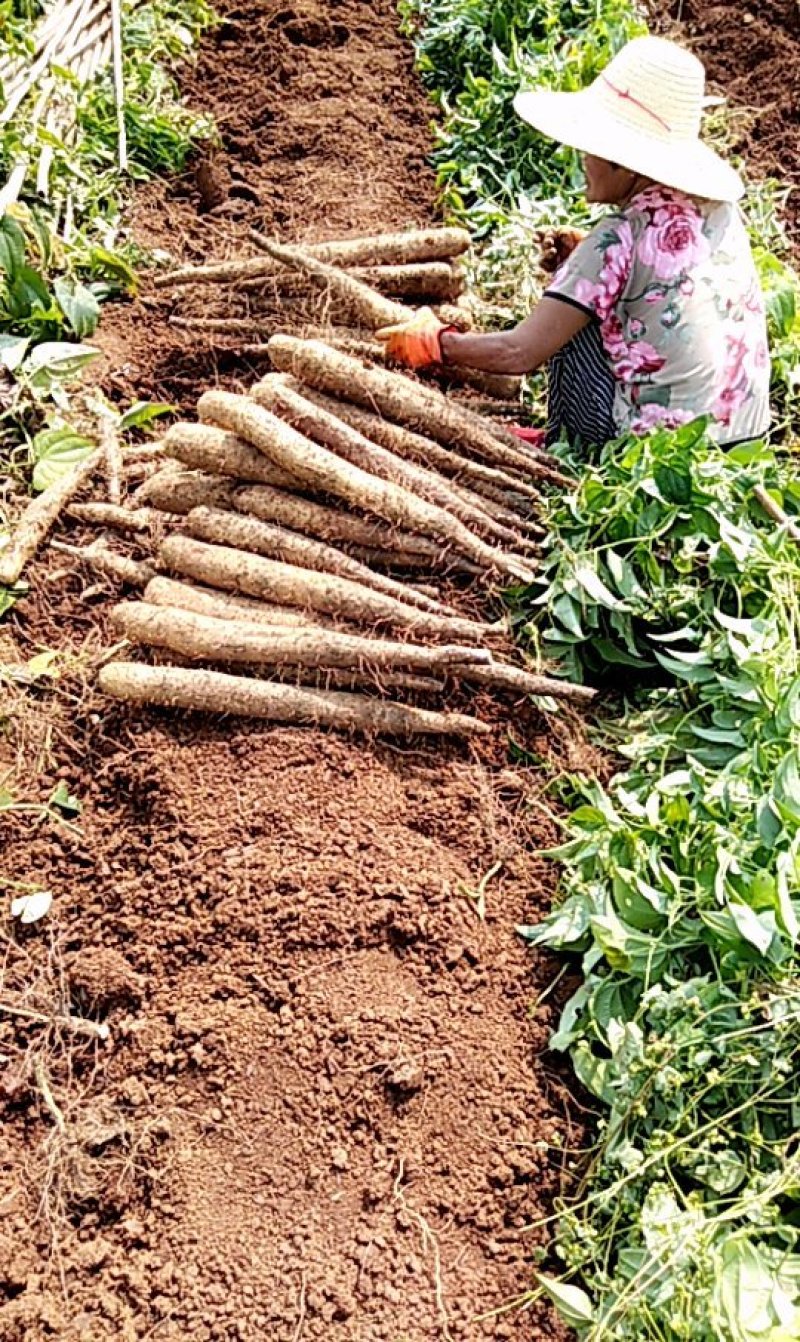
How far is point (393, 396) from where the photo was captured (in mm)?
2982

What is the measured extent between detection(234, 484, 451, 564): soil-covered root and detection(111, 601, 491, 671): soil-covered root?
242mm

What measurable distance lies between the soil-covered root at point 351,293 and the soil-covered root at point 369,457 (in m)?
0.45

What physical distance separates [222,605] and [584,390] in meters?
1.02

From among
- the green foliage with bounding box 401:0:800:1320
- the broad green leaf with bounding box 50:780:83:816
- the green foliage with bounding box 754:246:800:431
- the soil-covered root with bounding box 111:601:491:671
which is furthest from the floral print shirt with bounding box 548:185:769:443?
the broad green leaf with bounding box 50:780:83:816

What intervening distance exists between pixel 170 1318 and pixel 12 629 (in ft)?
5.19

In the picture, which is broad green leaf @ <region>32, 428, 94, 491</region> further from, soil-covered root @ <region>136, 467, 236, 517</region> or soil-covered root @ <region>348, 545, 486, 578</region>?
soil-covered root @ <region>348, 545, 486, 578</region>

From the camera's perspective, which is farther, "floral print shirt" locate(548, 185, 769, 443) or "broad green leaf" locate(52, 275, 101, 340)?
"broad green leaf" locate(52, 275, 101, 340)

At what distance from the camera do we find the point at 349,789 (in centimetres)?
260

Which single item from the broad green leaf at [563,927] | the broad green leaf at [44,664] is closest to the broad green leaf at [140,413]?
the broad green leaf at [44,664]

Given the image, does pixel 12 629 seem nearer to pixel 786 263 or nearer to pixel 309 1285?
pixel 309 1285

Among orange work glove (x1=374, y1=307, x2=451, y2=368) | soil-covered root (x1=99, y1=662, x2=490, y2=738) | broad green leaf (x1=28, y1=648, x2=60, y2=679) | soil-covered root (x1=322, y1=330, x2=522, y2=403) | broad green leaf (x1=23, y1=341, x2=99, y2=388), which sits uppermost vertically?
orange work glove (x1=374, y1=307, x2=451, y2=368)

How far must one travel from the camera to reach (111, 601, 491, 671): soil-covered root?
8.72ft

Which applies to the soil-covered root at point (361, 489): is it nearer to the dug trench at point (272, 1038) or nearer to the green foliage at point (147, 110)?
the dug trench at point (272, 1038)

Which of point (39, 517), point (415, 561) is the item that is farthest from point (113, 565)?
point (415, 561)
